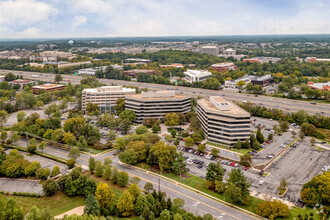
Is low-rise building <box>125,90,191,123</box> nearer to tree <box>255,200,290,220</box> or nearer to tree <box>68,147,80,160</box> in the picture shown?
tree <box>68,147,80,160</box>

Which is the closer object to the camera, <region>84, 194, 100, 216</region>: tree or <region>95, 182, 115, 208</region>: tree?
<region>84, 194, 100, 216</region>: tree

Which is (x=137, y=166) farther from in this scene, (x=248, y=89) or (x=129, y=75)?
(x=129, y=75)

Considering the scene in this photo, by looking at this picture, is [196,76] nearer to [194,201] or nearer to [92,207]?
[194,201]

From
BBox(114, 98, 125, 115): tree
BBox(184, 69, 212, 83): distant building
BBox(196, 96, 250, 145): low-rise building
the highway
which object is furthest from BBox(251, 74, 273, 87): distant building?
BBox(114, 98, 125, 115): tree

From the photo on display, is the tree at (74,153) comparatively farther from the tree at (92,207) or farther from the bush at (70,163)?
the tree at (92,207)

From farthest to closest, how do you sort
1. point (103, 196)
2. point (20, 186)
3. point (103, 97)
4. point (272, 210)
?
point (103, 97), point (20, 186), point (103, 196), point (272, 210)

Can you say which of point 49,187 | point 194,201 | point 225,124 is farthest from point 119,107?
point 194,201

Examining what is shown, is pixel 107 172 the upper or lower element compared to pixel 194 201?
upper

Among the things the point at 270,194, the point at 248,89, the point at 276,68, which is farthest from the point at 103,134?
the point at 276,68
